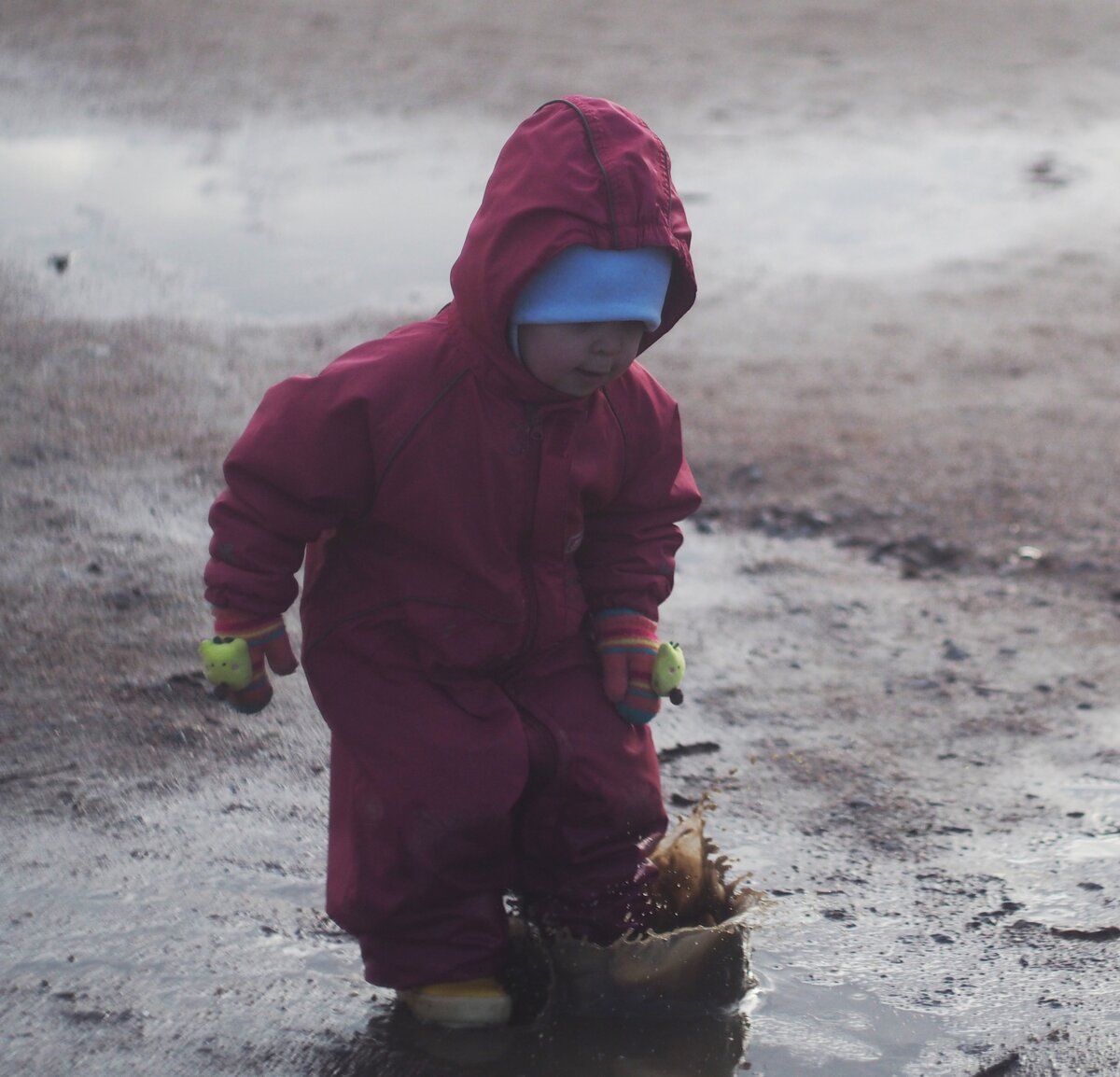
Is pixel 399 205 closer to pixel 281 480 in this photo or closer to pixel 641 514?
pixel 641 514

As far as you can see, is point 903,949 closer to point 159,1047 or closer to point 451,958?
point 451,958

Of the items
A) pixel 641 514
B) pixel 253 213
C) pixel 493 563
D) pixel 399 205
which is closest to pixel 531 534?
pixel 493 563

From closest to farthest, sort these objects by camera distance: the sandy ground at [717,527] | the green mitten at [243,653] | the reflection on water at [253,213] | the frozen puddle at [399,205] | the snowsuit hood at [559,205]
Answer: the snowsuit hood at [559,205] < the green mitten at [243,653] < the sandy ground at [717,527] < the reflection on water at [253,213] < the frozen puddle at [399,205]

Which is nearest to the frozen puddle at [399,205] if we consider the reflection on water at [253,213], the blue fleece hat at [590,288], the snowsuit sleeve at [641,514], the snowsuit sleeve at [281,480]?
the reflection on water at [253,213]

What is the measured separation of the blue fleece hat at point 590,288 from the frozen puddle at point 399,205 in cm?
397

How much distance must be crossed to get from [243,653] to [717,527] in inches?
97.2

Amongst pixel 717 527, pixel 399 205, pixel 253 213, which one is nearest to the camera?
pixel 717 527

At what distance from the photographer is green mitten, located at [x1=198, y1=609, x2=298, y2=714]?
2.27 meters

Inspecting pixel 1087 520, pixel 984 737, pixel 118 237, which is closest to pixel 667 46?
pixel 118 237

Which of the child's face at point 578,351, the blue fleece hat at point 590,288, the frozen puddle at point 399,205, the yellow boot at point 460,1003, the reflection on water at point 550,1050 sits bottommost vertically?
the reflection on water at point 550,1050

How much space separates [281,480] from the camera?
7.38ft

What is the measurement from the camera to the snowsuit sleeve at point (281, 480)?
2242 mm

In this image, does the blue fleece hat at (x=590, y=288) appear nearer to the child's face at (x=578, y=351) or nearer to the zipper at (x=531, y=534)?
the child's face at (x=578, y=351)

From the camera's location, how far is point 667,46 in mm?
10820
